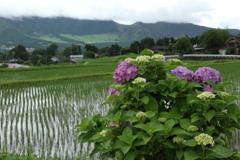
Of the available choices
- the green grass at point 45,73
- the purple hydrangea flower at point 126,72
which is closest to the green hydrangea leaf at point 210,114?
the purple hydrangea flower at point 126,72

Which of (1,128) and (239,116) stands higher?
(239,116)

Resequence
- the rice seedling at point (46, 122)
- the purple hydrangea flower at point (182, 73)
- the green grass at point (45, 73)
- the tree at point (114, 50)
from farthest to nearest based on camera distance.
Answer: the tree at point (114, 50) → the green grass at point (45, 73) → the rice seedling at point (46, 122) → the purple hydrangea flower at point (182, 73)

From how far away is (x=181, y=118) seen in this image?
2393 mm

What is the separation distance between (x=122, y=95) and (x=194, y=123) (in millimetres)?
723

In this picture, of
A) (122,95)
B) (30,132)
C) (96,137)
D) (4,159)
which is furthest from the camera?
(30,132)

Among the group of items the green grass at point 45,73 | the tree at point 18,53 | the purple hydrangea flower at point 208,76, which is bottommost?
the green grass at point 45,73

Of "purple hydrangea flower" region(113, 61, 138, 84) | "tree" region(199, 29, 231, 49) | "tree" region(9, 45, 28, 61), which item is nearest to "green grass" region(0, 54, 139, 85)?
"purple hydrangea flower" region(113, 61, 138, 84)

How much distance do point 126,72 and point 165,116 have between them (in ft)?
1.89

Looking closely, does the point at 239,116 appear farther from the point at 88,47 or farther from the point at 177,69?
the point at 88,47

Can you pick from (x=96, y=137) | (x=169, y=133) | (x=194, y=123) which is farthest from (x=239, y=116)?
(x=96, y=137)

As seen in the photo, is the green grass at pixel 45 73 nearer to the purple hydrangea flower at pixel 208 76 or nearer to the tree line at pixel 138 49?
the purple hydrangea flower at pixel 208 76

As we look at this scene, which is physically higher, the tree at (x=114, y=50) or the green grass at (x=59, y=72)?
the tree at (x=114, y=50)

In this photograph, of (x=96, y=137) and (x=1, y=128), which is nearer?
(x=96, y=137)

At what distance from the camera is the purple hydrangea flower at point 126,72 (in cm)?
250
